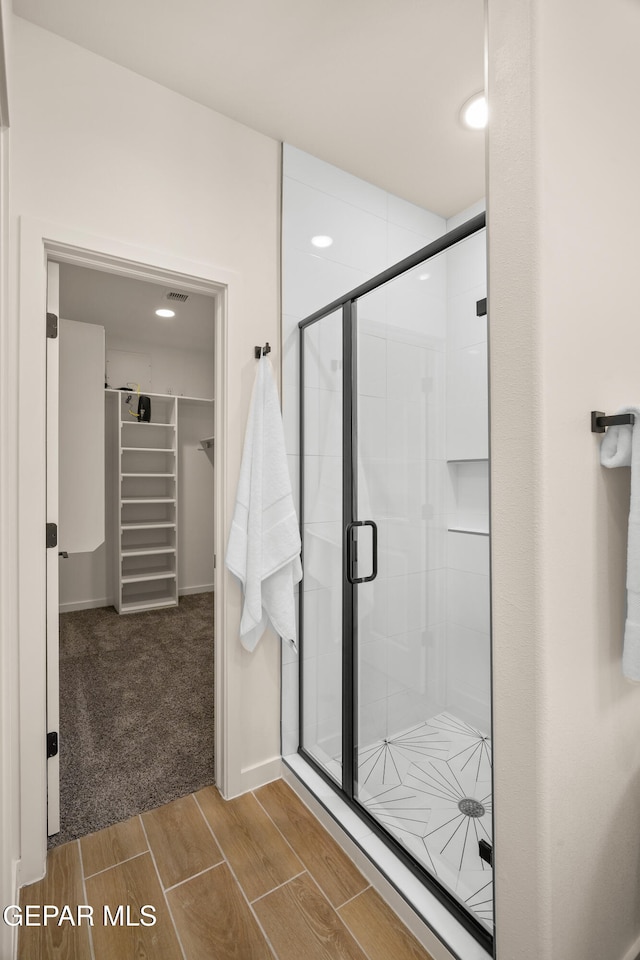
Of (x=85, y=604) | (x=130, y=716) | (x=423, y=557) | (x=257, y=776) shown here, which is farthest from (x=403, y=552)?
(x=85, y=604)

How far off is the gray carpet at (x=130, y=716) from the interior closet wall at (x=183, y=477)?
50cm

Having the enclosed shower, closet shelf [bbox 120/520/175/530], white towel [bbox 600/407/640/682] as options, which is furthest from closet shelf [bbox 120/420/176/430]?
white towel [bbox 600/407/640/682]

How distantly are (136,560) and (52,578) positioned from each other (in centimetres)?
335

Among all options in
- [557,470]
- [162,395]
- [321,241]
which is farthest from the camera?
[162,395]

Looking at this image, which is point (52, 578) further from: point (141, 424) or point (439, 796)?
point (141, 424)

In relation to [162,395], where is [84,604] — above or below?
below

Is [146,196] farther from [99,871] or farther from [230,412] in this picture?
[99,871]

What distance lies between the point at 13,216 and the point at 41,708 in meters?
1.56

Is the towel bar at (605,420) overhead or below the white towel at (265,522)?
overhead

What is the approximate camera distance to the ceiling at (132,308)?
3.29 metres

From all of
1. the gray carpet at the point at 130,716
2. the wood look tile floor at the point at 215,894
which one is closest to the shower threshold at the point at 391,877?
the wood look tile floor at the point at 215,894

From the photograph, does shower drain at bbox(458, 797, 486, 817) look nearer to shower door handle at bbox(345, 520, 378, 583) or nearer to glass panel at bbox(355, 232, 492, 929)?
glass panel at bbox(355, 232, 492, 929)

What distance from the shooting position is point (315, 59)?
166 cm

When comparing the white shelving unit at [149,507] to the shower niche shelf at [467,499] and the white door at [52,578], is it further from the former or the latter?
the shower niche shelf at [467,499]
